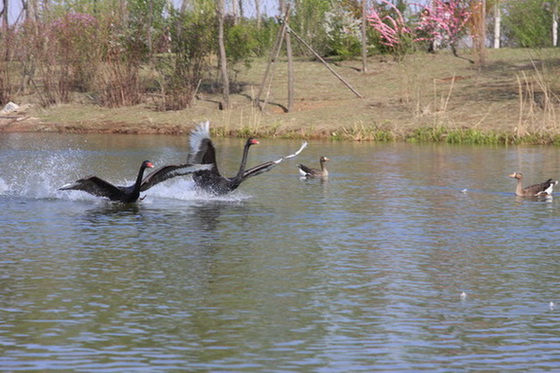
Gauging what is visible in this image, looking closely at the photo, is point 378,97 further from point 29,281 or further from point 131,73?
point 29,281

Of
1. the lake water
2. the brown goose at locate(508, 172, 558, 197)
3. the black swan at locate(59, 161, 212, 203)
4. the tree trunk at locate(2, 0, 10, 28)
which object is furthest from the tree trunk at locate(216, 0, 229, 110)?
the black swan at locate(59, 161, 212, 203)

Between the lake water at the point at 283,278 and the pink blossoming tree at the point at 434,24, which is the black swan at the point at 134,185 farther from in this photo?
the pink blossoming tree at the point at 434,24

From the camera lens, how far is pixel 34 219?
59.3ft

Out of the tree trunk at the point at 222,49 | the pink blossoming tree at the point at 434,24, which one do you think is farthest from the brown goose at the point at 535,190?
the pink blossoming tree at the point at 434,24

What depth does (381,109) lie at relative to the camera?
4328 cm

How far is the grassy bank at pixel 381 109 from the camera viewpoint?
3825cm

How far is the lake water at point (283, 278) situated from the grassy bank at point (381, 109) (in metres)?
13.6

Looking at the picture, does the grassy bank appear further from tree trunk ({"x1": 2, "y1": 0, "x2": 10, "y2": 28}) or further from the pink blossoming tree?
tree trunk ({"x1": 2, "y1": 0, "x2": 10, "y2": 28})

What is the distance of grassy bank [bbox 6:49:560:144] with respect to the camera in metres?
38.2

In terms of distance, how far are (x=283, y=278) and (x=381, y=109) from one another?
1218 inches

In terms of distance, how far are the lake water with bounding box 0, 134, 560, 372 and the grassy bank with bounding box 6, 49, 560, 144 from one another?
13.6 m

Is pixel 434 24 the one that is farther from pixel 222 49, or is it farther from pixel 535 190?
pixel 535 190

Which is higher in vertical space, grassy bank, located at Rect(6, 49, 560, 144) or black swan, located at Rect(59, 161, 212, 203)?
grassy bank, located at Rect(6, 49, 560, 144)

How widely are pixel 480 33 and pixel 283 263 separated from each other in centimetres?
4307
